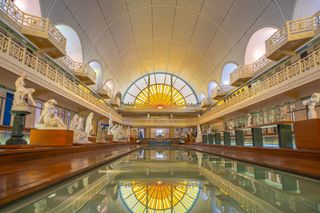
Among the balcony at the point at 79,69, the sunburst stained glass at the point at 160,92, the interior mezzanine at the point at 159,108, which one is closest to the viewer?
the interior mezzanine at the point at 159,108

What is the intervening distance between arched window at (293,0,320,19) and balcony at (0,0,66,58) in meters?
14.1

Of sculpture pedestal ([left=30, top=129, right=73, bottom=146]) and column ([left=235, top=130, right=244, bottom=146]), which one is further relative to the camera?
column ([left=235, top=130, right=244, bottom=146])

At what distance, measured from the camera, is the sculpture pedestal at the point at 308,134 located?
228 inches

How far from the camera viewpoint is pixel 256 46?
58.0 feet

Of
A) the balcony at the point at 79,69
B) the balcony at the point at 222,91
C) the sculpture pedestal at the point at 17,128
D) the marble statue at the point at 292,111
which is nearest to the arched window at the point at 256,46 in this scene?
the balcony at the point at 222,91

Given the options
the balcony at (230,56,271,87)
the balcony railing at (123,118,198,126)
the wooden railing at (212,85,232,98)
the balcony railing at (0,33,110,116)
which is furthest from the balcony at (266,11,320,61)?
the balcony railing at (123,118,198,126)

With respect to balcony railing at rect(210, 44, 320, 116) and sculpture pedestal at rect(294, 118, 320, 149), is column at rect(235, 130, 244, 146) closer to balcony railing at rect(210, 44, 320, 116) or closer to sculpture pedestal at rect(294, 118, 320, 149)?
balcony railing at rect(210, 44, 320, 116)

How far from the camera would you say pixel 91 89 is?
2264cm

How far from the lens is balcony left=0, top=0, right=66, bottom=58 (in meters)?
10.0

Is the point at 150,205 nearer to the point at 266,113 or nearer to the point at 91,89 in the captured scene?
the point at 266,113

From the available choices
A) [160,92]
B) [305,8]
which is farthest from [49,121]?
[160,92]

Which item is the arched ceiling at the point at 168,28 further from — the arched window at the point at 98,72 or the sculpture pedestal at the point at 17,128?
the sculpture pedestal at the point at 17,128

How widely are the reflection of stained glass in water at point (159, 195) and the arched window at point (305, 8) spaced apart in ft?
42.3

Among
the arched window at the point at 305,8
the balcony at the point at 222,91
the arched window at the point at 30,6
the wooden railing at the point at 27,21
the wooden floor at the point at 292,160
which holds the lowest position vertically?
the wooden floor at the point at 292,160
